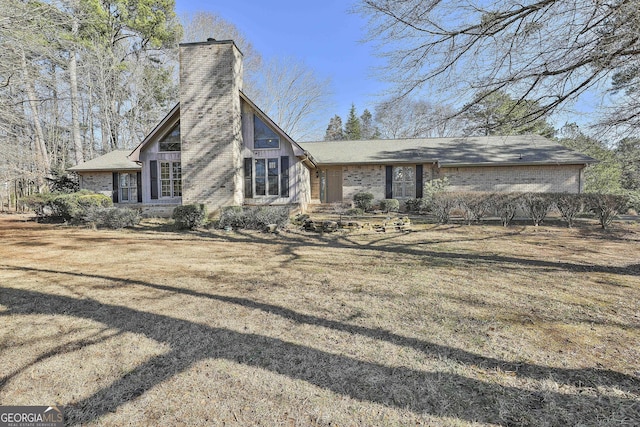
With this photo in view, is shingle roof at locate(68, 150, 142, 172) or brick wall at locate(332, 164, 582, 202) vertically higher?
shingle roof at locate(68, 150, 142, 172)

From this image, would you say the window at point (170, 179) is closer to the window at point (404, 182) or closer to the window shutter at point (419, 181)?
the window at point (404, 182)

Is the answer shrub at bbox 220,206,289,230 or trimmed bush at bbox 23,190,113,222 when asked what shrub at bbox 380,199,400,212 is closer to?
shrub at bbox 220,206,289,230

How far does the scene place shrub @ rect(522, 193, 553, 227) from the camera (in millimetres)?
11083

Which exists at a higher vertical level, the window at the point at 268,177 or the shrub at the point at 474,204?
the window at the point at 268,177

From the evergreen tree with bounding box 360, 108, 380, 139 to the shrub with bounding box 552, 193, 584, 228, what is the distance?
2767 centimetres

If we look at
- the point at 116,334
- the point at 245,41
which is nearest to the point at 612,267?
the point at 116,334

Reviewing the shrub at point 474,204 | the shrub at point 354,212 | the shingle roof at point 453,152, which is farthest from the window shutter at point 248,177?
the shrub at point 474,204

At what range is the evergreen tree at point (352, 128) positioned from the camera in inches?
1553

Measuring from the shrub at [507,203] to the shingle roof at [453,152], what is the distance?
565cm

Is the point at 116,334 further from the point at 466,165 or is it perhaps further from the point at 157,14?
the point at 157,14

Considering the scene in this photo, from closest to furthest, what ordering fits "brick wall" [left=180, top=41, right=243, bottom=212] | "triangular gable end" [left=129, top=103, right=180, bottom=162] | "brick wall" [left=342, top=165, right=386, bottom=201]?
"brick wall" [left=180, top=41, right=243, bottom=212] < "triangular gable end" [left=129, top=103, right=180, bottom=162] < "brick wall" [left=342, top=165, right=386, bottom=201]

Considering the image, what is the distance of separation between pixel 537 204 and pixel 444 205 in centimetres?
318

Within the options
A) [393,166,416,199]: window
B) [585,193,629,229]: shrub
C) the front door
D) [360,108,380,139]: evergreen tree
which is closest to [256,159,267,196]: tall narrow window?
the front door

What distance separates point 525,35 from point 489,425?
235 inches
